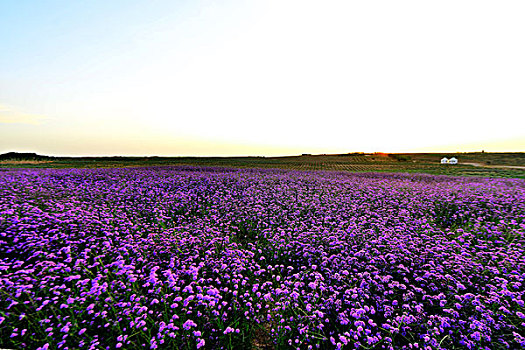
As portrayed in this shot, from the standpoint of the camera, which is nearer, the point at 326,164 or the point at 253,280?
the point at 253,280

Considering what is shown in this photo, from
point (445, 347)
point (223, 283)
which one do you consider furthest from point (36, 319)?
point (445, 347)

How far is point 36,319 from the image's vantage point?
10.5 ft

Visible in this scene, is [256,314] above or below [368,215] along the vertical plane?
below

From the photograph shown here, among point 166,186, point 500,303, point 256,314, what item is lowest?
point 256,314

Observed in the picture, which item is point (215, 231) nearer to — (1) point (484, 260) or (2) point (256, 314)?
(2) point (256, 314)

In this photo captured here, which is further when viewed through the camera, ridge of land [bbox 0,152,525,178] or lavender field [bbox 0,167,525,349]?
ridge of land [bbox 0,152,525,178]

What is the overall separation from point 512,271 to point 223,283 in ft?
19.2

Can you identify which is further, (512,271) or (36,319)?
(512,271)

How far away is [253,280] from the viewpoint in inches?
193

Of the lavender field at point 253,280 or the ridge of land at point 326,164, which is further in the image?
the ridge of land at point 326,164

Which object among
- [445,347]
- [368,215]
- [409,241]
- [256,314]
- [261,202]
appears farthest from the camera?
[261,202]

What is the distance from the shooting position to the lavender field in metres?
3.17

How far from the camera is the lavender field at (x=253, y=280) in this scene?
3174 millimetres

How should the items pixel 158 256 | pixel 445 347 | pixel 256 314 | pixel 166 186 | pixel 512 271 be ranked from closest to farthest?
pixel 445 347
pixel 256 314
pixel 512 271
pixel 158 256
pixel 166 186
